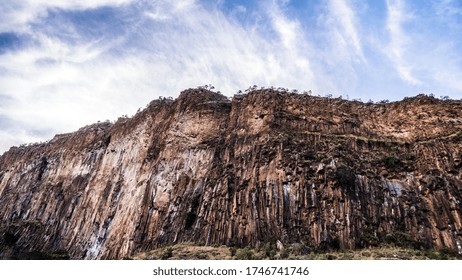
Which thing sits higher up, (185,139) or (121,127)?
(121,127)

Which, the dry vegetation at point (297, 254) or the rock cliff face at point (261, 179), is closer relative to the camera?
the dry vegetation at point (297, 254)

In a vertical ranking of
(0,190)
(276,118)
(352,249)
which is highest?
(276,118)

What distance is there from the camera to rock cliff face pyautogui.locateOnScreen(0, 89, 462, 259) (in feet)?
114

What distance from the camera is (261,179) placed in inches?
1549

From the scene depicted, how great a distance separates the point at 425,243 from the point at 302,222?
10477mm

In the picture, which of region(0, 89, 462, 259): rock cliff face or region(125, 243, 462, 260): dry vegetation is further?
region(0, 89, 462, 259): rock cliff face

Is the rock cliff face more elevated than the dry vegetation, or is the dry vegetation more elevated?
the rock cliff face

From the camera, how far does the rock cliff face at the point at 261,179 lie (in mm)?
34750

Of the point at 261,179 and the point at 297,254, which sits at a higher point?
Answer: the point at 261,179

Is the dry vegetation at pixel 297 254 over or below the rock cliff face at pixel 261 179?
below

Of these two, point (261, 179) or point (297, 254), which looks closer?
point (297, 254)

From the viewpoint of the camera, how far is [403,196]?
3606 cm

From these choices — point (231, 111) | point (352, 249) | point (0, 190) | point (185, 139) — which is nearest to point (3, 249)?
point (0, 190)

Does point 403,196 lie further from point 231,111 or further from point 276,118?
point 231,111
